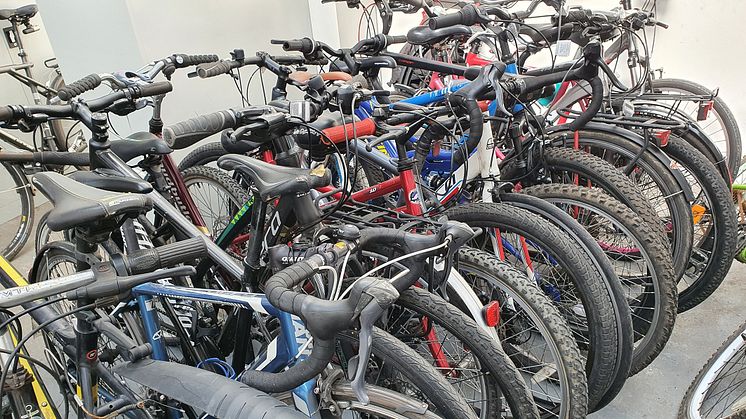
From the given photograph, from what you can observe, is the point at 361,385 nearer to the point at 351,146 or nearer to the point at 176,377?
the point at 176,377

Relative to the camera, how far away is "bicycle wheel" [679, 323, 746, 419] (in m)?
1.59

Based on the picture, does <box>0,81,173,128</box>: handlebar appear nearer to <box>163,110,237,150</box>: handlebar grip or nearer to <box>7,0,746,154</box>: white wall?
<box>163,110,237,150</box>: handlebar grip

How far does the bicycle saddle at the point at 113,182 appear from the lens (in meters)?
1.26

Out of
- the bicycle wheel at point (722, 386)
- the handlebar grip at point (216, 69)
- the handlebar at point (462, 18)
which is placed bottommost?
the bicycle wheel at point (722, 386)

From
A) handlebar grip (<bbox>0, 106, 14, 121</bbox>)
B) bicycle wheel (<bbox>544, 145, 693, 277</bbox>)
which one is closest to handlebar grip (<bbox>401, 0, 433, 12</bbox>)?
bicycle wheel (<bbox>544, 145, 693, 277</bbox>)

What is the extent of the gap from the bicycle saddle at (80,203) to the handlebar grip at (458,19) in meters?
1.22

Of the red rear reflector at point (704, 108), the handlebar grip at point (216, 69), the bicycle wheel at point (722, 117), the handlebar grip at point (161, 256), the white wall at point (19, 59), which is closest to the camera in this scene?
the handlebar grip at point (161, 256)

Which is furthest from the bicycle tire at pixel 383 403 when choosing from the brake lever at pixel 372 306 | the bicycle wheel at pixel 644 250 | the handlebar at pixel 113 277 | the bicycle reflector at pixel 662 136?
the bicycle reflector at pixel 662 136

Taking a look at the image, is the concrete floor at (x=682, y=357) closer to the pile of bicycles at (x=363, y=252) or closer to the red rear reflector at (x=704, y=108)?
the pile of bicycles at (x=363, y=252)

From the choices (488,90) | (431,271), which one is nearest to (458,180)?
(488,90)

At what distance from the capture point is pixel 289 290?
32.6 inches

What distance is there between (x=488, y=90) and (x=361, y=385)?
39.8 inches

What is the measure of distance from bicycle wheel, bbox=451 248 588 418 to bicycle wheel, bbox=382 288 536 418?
60 millimetres

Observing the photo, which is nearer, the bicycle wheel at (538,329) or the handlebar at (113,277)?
the handlebar at (113,277)
